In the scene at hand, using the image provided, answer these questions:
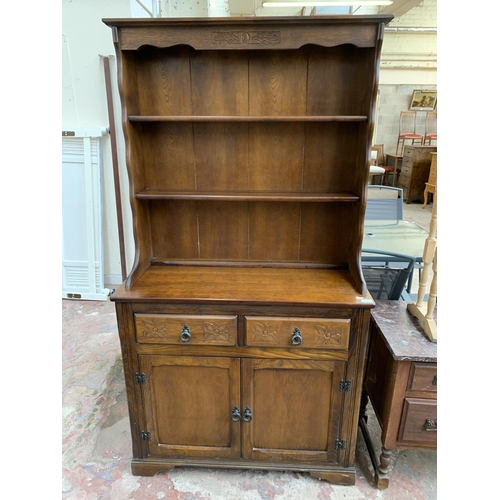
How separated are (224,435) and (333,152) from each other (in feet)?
4.48

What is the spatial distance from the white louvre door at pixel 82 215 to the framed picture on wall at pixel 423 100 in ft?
26.1

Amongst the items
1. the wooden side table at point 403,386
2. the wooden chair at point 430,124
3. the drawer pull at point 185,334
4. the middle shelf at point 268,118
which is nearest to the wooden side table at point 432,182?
the wooden chair at point 430,124

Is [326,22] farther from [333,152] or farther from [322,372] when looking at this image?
[322,372]

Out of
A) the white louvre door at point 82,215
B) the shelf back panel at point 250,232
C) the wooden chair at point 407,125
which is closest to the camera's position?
the shelf back panel at point 250,232

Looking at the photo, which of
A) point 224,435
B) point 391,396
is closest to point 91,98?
point 224,435

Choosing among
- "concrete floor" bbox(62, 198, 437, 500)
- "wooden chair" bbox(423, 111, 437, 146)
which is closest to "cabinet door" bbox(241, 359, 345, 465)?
"concrete floor" bbox(62, 198, 437, 500)

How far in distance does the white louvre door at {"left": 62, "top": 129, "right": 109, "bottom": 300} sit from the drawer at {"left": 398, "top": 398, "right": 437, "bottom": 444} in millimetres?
2614

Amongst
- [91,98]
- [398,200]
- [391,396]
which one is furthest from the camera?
[398,200]

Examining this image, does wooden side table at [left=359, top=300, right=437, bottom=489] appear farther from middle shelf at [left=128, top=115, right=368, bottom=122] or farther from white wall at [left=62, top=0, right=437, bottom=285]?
white wall at [left=62, top=0, right=437, bottom=285]

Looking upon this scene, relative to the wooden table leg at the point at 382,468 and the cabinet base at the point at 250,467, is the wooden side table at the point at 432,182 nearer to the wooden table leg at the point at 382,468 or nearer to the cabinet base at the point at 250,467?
the wooden table leg at the point at 382,468

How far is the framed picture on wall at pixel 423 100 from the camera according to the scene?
333 inches

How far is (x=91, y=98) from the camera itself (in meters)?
2.96

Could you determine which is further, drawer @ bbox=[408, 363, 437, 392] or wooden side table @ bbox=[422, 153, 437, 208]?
wooden side table @ bbox=[422, 153, 437, 208]

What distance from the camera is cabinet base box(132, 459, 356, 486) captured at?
5.37 feet
